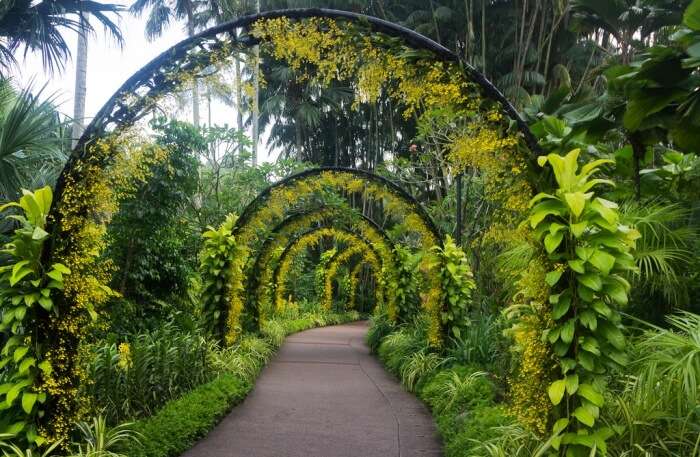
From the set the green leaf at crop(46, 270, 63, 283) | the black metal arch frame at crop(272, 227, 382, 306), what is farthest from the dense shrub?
the black metal arch frame at crop(272, 227, 382, 306)

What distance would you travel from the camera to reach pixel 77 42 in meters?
8.66

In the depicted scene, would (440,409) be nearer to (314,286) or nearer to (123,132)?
(123,132)

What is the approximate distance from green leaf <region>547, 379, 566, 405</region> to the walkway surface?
2.01 m

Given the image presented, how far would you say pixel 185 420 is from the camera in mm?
4625

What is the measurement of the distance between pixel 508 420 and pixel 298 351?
24.5 ft

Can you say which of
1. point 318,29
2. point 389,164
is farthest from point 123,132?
point 389,164

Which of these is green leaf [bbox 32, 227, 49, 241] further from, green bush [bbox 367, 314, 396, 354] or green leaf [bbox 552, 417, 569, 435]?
green bush [bbox 367, 314, 396, 354]

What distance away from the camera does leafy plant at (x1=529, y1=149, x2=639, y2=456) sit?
280 centimetres

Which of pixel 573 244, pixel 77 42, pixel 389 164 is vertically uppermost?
pixel 77 42

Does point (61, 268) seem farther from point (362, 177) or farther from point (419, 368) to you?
point (362, 177)

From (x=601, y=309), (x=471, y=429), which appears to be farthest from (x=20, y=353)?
(x=601, y=309)

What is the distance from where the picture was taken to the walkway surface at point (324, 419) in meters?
4.60

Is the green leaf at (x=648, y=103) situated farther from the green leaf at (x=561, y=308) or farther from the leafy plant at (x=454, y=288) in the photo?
the leafy plant at (x=454, y=288)

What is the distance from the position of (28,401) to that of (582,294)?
321cm
